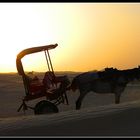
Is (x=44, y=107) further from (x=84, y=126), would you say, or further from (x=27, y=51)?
(x=84, y=126)

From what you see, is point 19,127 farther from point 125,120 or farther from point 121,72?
point 121,72

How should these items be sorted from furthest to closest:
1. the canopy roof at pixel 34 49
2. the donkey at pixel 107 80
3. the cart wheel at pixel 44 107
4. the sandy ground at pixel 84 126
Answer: the donkey at pixel 107 80, the canopy roof at pixel 34 49, the cart wheel at pixel 44 107, the sandy ground at pixel 84 126

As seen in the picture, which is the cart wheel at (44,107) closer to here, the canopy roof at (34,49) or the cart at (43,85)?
the cart at (43,85)

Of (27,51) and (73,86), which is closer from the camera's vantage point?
(27,51)

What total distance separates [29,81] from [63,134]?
699 cm

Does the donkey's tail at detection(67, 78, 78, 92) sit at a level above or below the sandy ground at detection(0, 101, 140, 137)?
above

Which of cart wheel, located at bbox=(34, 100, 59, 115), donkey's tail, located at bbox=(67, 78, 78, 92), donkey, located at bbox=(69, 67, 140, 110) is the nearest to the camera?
cart wheel, located at bbox=(34, 100, 59, 115)

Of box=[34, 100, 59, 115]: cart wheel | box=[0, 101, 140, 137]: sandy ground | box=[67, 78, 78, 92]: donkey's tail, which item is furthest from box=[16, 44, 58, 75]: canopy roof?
box=[0, 101, 140, 137]: sandy ground

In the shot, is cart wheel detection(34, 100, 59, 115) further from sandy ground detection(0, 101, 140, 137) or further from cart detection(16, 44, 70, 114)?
sandy ground detection(0, 101, 140, 137)

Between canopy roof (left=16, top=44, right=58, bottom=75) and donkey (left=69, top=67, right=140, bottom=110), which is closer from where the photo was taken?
canopy roof (left=16, top=44, right=58, bottom=75)

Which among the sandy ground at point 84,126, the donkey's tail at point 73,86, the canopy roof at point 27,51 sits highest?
the canopy roof at point 27,51

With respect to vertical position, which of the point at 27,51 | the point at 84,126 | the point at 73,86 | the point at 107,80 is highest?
the point at 27,51

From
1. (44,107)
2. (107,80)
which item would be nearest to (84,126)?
(44,107)

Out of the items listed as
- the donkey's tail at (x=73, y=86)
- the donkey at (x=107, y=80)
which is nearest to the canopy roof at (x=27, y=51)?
the donkey's tail at (x=73, y=86)
